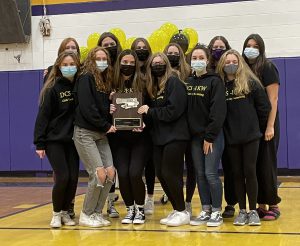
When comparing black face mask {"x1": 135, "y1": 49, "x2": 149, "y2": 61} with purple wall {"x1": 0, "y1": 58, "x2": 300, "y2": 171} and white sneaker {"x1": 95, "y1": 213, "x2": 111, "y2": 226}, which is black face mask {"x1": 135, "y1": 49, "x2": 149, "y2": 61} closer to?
white sneaker {"x1": 95, "y1": 213, "x2": 111, "y2": 226}

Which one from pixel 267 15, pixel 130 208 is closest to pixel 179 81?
pixel 130 208

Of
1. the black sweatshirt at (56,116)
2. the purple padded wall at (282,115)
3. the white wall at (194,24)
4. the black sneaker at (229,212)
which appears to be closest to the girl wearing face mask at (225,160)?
the black sneaker at (229,212)

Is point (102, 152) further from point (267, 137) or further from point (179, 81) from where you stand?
point (267, 137)

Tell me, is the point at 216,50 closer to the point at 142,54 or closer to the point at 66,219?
the point at 142,54

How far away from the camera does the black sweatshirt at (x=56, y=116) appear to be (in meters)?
4.64

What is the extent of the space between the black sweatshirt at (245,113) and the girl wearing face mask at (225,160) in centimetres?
29

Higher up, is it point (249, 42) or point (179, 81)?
point (249, 42)

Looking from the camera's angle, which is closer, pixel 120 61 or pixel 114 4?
pixel 120 61

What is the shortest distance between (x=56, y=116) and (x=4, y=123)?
18.9 feet

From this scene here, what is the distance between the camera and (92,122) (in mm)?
4492

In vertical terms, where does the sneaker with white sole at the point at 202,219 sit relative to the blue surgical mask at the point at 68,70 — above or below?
below

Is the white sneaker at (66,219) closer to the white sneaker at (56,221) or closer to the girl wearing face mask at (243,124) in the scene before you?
the white sneaker at (56,221)

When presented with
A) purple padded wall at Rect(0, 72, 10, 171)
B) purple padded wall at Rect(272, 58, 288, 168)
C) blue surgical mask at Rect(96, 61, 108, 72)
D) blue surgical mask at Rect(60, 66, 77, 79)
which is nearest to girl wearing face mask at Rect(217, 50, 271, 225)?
blue surgical mask at Rect(96, 61, 108, 72)

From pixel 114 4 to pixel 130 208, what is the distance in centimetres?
608
